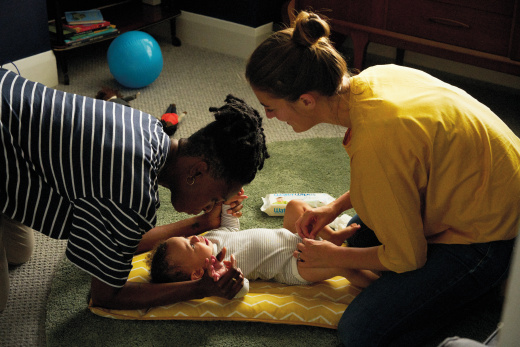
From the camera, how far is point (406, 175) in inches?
48.1

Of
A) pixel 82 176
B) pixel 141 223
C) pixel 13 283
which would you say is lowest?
pixel 13 283

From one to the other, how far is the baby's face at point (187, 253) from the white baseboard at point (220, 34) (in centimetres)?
187

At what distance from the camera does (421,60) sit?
3152mm

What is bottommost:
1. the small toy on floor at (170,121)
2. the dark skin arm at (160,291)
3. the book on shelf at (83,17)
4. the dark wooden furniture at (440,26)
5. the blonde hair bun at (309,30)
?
the small toy on floor at (170,121)

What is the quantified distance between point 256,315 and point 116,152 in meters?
0.61

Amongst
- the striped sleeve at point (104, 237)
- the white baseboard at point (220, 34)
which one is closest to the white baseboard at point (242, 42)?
the white baseboard at point (220, 34)

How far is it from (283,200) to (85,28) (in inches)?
63.1

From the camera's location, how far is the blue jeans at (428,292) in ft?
4.42

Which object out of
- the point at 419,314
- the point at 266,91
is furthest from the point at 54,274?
the point at 419,314

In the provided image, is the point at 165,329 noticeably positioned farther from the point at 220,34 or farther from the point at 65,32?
the point at 220,34

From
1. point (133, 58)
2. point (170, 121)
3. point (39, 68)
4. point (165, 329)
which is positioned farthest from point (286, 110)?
point (39, 68)

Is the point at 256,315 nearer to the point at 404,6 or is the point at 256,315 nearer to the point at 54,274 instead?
the point at 54,274

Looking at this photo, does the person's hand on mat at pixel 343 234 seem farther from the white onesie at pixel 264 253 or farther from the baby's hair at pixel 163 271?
the baby's hair at pixel 163 271

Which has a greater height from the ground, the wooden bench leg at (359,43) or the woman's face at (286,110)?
the woman's face at (286,110)
